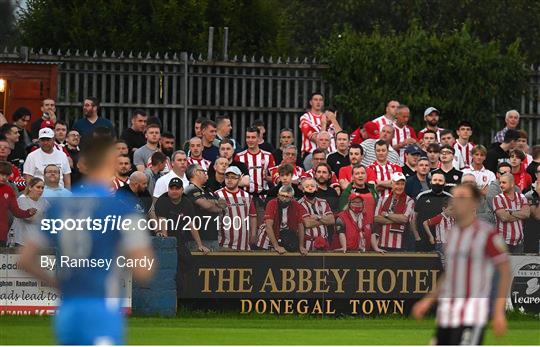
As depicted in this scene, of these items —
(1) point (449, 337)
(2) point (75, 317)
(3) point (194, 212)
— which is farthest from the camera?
(3) point (194, 212)

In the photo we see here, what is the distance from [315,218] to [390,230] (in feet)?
3.21

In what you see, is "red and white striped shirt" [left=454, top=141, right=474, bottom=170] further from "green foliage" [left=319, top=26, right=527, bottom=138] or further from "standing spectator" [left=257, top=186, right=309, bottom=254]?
"standing spectator" [left=257, top=186, right=309, bottom=254]

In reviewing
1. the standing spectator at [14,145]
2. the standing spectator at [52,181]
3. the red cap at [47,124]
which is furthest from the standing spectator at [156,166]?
the red cap at [47,124]

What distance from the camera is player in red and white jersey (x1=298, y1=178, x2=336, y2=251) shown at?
18.2 m

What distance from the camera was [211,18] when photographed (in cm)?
2952

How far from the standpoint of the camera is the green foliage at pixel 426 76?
79.2 ft

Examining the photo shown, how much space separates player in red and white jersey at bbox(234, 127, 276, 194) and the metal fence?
372 centimetres

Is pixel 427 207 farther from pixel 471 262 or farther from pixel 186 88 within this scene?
pixel 471 262

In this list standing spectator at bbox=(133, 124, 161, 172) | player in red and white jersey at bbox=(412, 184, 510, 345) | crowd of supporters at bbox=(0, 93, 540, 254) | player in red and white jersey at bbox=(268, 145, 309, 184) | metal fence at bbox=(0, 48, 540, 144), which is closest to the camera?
A: player in red and white jersey at bbox=(412, 184, 510, 345)

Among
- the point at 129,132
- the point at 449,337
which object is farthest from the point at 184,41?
the point at 449,337

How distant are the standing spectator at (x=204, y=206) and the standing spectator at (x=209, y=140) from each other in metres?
1.82

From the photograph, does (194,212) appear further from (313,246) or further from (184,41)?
(184,41)

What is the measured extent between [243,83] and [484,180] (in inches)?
216

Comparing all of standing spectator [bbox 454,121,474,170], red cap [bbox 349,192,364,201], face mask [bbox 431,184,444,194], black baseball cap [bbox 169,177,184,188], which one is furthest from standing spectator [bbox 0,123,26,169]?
standing spectator [bbox 454,121,474,170]
